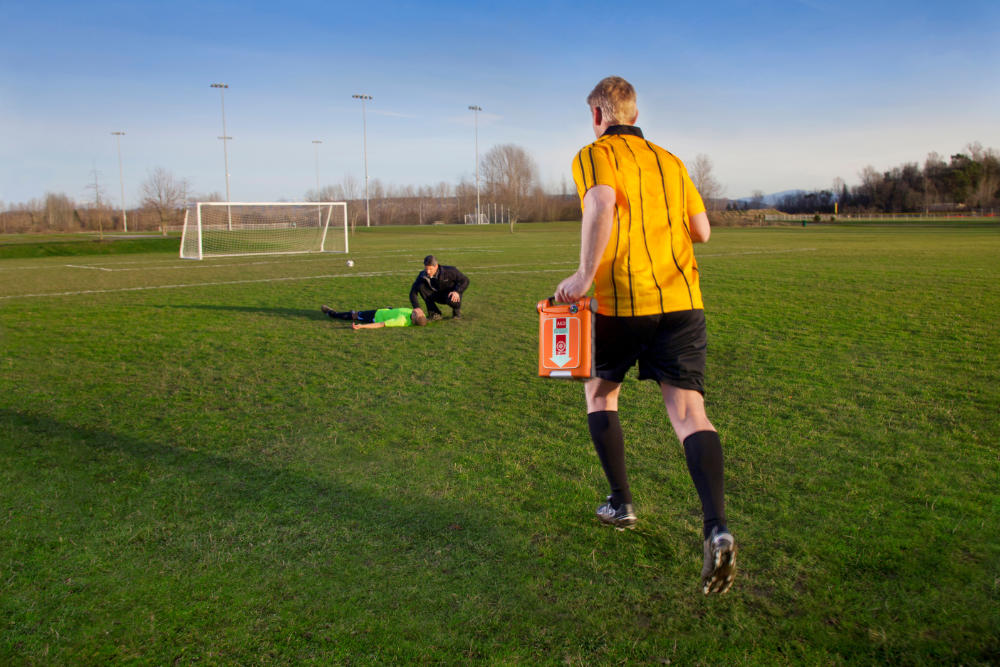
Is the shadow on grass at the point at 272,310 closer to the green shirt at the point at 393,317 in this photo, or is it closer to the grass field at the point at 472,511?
the green shirt at the point at 393,317

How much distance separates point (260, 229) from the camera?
1251 inches

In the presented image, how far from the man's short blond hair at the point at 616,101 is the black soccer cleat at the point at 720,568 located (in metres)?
1.81

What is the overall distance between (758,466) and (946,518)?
3.21ft

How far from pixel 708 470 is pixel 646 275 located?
2.74 ft

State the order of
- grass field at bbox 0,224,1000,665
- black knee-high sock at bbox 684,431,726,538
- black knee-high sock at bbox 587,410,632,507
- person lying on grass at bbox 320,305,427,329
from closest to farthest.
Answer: grass field at bbox 0,224,1000,665
black knee-high sock at bbox 684,431,726,538
black knee-high sock at bbox 587,410,632,507
person lying on grass at bbox 320,305,427,329

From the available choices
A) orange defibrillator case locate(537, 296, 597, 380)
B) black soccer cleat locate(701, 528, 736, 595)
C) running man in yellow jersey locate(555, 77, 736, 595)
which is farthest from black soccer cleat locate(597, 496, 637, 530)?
orange defibrillator case locate(537, 296, 597, 380)

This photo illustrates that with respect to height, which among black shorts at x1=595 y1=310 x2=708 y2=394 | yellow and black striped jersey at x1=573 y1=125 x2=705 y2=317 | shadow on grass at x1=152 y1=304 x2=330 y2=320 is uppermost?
yellow and black striped jersey at x1=573 y1=125 x2=705 y2=317

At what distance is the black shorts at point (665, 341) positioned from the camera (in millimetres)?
2828

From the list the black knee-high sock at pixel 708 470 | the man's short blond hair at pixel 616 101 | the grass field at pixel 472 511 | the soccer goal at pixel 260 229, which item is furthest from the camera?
the soccer goal at pixel 260 229

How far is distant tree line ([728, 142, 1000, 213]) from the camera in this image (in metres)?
87.3

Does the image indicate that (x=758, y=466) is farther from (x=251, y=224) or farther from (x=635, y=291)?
(x=251, y=224)

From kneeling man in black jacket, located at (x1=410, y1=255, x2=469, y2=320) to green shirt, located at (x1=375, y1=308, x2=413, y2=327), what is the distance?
11.0 inches

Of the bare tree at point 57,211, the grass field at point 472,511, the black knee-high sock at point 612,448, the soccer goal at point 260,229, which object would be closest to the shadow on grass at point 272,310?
the grass field at point 472,511

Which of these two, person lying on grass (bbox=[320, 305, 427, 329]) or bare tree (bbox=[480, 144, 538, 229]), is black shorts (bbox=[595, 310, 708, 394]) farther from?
bare tree (bbox=[480, 144, 538, 229])
